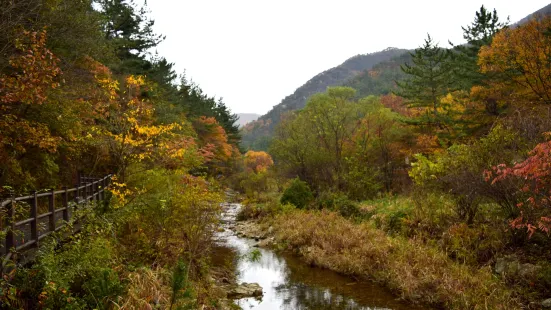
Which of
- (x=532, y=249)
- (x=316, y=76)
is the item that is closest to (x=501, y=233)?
(x=532, y=249)

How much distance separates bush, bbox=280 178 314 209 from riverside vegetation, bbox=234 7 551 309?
2.7 inches

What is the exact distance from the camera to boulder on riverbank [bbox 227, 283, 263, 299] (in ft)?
39.0

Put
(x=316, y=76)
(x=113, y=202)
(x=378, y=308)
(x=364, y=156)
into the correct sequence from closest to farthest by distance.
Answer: (x=378, y=308) < (x=113, y=202) < (x=364, y=156) < (x=316, y=76)

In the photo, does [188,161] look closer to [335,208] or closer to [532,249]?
[335,208]

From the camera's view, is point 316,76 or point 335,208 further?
point 316,76

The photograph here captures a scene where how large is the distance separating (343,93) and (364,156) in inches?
246

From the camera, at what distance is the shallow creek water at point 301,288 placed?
1105cm

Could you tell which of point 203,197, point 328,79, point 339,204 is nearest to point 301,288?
point 203,197

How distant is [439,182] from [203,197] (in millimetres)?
9426

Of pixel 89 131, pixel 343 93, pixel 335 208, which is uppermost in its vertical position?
pixel 343 93

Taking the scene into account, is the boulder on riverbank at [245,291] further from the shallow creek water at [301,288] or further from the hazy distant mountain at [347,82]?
the hazy distant mountain at [347,82]

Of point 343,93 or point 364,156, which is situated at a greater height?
point 343,93

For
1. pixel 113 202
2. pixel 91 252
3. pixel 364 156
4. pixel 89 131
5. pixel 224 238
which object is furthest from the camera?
pixel 364 156

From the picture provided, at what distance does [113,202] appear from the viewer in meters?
12.7
